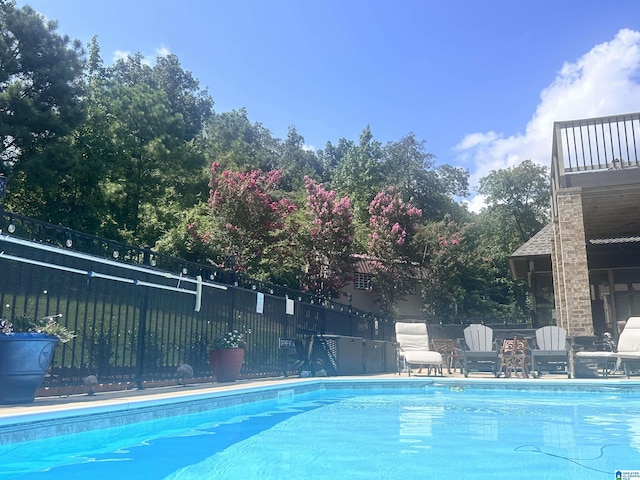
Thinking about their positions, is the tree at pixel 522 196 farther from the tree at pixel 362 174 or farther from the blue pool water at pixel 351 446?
the blue pool water at pixel 351 446

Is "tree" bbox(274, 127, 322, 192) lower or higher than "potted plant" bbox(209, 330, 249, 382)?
higher

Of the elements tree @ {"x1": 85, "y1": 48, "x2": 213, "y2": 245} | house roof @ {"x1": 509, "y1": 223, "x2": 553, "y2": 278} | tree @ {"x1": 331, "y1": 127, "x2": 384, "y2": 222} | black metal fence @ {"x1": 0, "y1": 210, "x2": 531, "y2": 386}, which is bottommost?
black metal fence @ {"x1": 0, "y1": 210, "x2": 531, "y2": 386}

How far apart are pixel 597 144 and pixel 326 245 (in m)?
8.65

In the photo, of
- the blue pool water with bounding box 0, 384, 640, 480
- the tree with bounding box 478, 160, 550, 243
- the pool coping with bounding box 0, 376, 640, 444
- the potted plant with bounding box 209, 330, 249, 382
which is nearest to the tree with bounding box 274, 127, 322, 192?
the tree with bounding box 478, 160, 550, 243

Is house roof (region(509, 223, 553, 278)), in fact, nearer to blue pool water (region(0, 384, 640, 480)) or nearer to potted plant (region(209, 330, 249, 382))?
blue pool water (region(0, 384, 640, 480))

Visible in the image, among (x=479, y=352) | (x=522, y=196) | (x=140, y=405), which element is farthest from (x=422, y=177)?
(x=140, y=405)

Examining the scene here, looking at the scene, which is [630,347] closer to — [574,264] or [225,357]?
[574,264]

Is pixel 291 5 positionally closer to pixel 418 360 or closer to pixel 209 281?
pixel 209 281

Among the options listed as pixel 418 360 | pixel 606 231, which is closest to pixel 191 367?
pixel 418 360

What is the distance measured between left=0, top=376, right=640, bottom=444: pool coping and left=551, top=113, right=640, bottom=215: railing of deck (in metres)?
4.68

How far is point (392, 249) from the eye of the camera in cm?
2036

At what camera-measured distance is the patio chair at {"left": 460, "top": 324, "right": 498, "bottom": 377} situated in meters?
11.0

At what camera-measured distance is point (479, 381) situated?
381 inches

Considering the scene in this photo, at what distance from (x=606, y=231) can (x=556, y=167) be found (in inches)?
229
